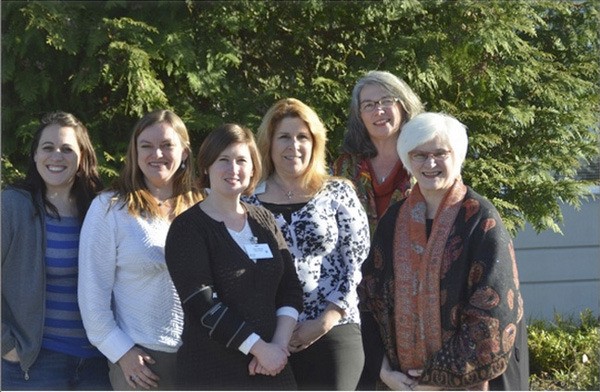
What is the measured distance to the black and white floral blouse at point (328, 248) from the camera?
4.03m

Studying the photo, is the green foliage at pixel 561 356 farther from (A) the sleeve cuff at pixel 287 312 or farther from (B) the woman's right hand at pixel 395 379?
(A) the sleeve cuff at pixel 287 312

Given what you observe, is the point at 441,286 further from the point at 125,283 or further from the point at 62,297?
the point at 62,297

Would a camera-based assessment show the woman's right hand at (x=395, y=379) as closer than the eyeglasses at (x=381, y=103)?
Yes

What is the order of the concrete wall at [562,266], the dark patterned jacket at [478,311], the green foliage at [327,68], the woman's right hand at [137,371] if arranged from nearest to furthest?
the dark patterned jacket at [478,311] < the woman's right hand at [137,371] < the green foliage at [327,68] < the concrete wall at [562,266]

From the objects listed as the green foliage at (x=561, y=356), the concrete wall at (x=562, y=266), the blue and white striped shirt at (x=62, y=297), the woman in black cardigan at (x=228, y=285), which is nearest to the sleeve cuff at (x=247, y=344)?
the woman in black cardigan at (x=228, y=285)

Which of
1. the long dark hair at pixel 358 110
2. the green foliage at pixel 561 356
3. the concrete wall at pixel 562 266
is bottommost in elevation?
the green foliage at pixel 561 356

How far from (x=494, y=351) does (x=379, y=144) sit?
1474mm

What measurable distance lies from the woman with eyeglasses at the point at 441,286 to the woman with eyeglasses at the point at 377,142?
714 millimetres

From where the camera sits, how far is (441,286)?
3297 mm

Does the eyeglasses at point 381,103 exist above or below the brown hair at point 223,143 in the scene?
above

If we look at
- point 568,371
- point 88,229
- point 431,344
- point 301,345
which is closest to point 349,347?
point 301,345

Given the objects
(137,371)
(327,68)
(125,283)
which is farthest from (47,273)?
(327,68)

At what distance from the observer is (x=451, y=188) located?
3441 mm

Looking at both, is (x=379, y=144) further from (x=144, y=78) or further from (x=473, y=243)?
(x=144, y=78)
